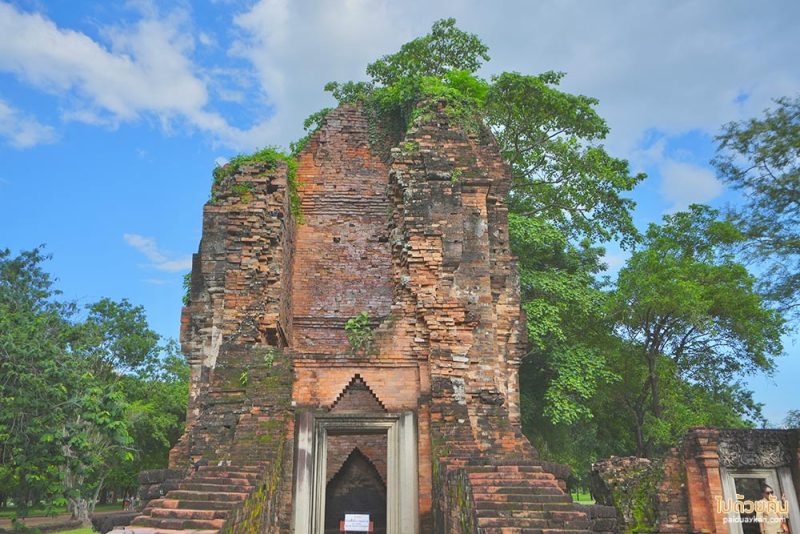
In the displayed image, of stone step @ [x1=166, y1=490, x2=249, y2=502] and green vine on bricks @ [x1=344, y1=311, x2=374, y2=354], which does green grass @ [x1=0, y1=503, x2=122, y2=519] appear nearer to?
green vine on bricks @ [x1=344, y1=311, x2=374, y2=354]

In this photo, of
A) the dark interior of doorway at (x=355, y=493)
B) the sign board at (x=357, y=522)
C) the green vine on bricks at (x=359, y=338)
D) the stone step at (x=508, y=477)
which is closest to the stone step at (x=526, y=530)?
the stone step at (x=508, y=477)

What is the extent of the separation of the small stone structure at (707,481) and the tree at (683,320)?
11.8ft

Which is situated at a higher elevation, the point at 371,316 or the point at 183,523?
the point at 371,316

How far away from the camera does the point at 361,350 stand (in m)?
9.98

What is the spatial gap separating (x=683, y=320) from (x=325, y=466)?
12629mm

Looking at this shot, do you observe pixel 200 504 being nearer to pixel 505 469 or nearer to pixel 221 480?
pixel 221 480

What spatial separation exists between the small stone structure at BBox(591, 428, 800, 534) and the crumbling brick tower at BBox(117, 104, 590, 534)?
3602 millimetres

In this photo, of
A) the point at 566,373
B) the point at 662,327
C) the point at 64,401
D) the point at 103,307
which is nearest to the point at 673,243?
the point at 662,327

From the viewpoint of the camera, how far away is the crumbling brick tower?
296 inches

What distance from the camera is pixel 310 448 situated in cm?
943

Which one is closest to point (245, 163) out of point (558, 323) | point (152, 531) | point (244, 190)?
point (244, 190)

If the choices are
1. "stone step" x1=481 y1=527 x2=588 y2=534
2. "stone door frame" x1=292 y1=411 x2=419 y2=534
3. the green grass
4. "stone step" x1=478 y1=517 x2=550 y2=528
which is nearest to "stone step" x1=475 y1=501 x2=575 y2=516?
"stone step" x1=478 y1=517 x2=550 y2=528

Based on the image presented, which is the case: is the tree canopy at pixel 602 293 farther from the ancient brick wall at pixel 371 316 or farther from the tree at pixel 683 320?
the ancient brick wall at pixel 371 316

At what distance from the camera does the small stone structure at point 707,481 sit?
1297cm
